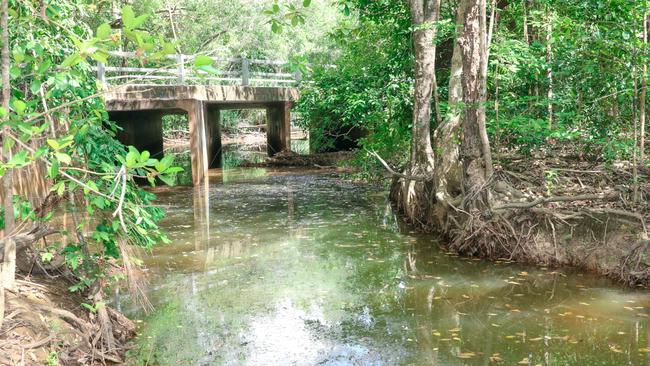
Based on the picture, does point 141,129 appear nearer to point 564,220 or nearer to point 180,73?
point 180,73

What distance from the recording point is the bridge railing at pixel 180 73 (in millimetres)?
3342

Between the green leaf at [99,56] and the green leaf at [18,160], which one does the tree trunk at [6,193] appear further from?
the green leaf at [99,56]

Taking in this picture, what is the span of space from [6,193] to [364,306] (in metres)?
3.67

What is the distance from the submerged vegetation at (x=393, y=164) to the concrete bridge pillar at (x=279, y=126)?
6.44 metres

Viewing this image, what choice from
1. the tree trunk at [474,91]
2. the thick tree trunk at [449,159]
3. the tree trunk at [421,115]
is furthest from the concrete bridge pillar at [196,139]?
the tree trunk at [474,91]

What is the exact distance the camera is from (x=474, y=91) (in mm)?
8734

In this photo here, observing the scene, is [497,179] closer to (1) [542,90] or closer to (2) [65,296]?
(1) [542,90]

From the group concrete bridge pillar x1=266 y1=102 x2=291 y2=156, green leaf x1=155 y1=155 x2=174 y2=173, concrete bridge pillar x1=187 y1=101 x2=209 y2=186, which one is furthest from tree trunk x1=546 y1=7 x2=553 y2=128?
concrete bridge pillar x1=266 y1=102 x2=291 y2=156

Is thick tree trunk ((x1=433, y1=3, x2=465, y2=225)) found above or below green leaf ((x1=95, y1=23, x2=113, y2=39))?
below

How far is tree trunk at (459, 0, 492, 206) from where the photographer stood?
8664 mm

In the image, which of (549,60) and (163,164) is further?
(549,60)

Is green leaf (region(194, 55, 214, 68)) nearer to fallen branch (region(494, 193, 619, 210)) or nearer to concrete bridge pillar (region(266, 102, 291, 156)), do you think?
fallen branch (region(494, 193, 619, 210))

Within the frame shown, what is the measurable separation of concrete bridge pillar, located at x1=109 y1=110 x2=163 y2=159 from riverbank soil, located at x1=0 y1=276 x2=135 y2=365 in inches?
535

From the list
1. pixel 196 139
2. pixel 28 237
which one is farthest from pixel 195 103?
pixel 28 237
